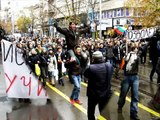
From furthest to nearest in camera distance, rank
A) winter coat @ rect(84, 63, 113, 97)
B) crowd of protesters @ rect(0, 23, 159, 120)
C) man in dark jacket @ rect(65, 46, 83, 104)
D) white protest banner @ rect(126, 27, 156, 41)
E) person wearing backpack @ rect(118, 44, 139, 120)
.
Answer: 1. white protest banner @ rect(126, 27, 156, 41)
2. man in dark jacket @ rect(65, 46, 83, 104)
3. crowd of protesters @ rect(0, 23, 159, 120)
4. person wearing backpack @ rect(118, 44, 139, 120)
5. winter coat @ rect(84, 63, 113, 97)

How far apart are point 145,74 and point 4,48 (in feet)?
28.0

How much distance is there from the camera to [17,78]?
1009cm

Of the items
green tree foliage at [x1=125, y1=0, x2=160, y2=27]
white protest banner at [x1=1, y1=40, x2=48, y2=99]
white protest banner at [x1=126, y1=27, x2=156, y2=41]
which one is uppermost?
green tree foliage at [x1=125, y1=0, x2=160, y2=27]

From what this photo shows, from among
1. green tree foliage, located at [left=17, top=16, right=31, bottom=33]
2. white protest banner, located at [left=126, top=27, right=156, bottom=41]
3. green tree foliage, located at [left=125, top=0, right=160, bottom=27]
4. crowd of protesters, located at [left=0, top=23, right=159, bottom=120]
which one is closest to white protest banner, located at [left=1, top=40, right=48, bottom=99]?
crowd of protesters, located at [left=0, top=23, right=159, bottom=120]

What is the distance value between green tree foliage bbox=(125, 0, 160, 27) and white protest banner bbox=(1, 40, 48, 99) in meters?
18.7

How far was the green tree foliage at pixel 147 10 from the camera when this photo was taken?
27.8 m

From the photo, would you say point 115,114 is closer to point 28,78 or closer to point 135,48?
point 135,48

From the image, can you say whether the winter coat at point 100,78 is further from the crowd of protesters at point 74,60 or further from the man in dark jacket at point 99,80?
the crowd of protesters at point 74,60

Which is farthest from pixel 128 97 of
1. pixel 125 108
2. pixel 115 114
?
pixel 115 114

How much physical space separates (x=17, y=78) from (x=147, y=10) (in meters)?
20.5

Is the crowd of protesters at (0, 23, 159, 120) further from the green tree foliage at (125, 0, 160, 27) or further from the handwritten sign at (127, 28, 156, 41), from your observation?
the green tree foliage at (125, 0, 160, 27)

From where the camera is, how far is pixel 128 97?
37.3 ft

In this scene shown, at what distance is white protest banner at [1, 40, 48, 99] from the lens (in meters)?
9.95

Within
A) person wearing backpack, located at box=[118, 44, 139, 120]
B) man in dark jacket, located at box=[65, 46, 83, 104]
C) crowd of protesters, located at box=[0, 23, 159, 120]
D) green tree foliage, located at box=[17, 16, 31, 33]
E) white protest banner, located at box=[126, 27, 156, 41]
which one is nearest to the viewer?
person wearing backpack, located at box=[118, 44, 139, 120]
